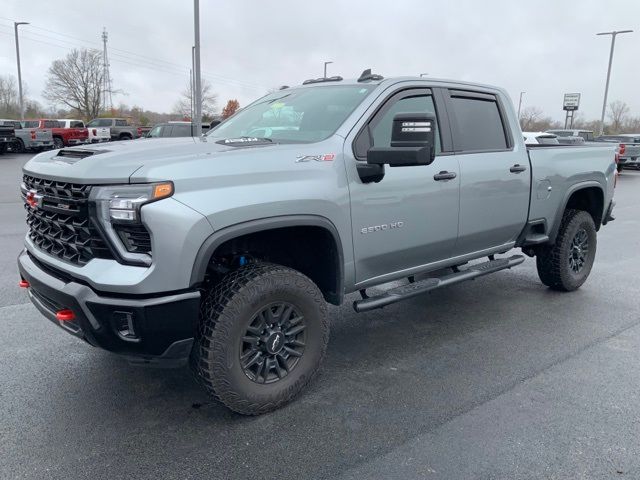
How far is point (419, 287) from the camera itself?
4105 mm

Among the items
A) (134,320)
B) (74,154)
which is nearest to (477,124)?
(74,154)

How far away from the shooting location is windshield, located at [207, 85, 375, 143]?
12.4 feet

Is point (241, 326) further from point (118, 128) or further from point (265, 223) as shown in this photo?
point (118, 128)

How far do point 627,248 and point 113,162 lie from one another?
7832mm

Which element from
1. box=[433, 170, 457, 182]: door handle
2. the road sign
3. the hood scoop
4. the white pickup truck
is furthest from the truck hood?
the road sign

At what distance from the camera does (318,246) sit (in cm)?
361

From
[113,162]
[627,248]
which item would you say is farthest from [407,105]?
[627,248]

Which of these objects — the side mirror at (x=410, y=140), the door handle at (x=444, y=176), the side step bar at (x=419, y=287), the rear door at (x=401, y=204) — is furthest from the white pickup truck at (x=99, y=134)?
the side mirror at (x=410, y=140)

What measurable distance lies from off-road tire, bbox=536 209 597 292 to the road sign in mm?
43888

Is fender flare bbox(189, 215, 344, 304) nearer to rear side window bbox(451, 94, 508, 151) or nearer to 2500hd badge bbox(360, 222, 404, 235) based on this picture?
2500hd badge bbox(360, 222, 404, 235)

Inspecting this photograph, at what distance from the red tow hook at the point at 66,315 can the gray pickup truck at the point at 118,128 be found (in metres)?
31.2

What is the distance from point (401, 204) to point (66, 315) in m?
2.21

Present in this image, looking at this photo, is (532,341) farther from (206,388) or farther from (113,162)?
(113,162)

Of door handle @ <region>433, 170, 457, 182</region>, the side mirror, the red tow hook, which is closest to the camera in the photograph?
the red tow hook
